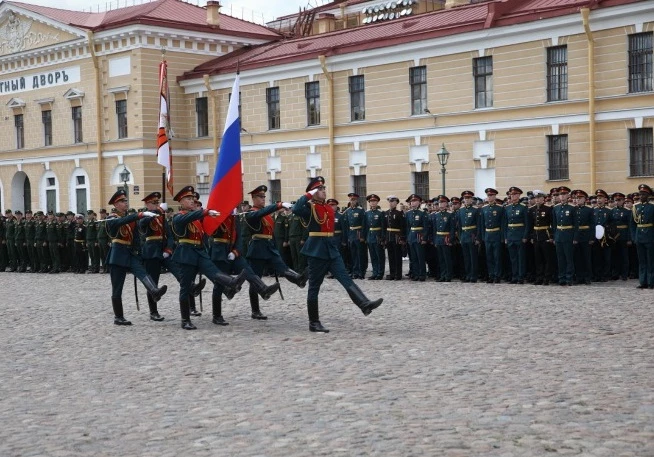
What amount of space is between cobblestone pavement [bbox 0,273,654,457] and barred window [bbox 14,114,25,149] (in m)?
29.2

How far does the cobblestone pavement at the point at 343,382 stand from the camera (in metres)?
7.16

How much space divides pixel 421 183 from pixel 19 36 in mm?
19955

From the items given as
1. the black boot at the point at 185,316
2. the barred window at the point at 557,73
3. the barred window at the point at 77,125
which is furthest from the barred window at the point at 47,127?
the black boot at the point at 185,316

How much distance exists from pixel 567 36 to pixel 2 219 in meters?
16.3

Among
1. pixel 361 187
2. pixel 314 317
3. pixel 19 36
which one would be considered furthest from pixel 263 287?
pixel 19 36

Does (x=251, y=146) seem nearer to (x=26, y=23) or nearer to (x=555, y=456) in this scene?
(x=26, y=23)

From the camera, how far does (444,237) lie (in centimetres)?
2078

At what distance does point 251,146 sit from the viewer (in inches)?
1430

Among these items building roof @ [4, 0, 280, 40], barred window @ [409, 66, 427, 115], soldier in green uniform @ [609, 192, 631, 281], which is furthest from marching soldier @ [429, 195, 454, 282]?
building roof @ [4, 0, 280, 40]

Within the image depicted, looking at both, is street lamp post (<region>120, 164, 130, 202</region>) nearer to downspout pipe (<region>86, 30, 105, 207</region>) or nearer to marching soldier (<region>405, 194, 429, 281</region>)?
downspout pipe (<region>86, 30, 105, 207</region>)

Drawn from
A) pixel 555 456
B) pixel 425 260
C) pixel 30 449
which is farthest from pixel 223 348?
pixel 425 260

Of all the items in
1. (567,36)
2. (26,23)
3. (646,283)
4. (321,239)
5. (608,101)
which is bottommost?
(646,283)

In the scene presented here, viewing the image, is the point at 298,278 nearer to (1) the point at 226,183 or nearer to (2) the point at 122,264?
(1) the point at 226,183

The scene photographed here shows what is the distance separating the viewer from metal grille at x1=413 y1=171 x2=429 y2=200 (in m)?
30.8
